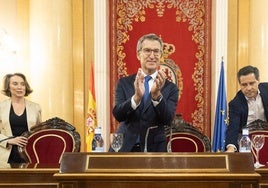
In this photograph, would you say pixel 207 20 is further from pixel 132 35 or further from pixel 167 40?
pixel 132 35

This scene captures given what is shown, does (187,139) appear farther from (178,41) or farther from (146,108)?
(178,41)

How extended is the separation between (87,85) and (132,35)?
991 mm

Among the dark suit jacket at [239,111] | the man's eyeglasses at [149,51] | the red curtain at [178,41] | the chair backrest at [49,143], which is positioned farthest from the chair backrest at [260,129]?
the red curtain at [178,41]

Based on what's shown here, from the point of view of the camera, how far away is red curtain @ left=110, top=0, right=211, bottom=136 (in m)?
6.07

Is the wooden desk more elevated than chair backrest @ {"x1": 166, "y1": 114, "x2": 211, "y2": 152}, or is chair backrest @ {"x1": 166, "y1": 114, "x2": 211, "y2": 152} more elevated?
chair backrest @ {"x1": 166, "y1": 114, "x2": 211, "y2": 152}

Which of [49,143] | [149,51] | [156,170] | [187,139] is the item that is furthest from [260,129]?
[49,143]

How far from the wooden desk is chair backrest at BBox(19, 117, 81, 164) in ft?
2.89

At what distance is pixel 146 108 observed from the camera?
2682mm

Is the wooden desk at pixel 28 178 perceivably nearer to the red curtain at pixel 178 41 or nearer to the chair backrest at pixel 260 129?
the chair backrest at pixel 260 129

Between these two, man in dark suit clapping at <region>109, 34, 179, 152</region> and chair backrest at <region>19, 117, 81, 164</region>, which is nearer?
man in dark suit clapping at <region>109, 34, 179, 152</region>

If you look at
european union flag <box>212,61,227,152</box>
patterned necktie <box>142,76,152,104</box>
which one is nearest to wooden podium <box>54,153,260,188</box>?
patterned necktie <box>142,76,152,104</box>

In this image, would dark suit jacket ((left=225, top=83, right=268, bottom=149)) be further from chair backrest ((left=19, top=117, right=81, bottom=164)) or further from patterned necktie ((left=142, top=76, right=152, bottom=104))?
chair backrest ((left=19, top=117, right=81, bottom=164))

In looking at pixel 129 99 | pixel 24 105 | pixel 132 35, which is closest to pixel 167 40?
pixel 132 35

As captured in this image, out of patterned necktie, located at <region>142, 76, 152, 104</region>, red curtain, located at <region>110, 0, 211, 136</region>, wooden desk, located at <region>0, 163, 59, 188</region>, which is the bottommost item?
wooden desk, located at <region>0, 163, 59, 188</region>
